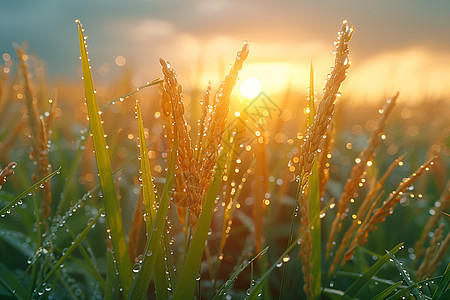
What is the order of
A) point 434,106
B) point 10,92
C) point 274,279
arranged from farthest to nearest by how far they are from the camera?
point 434,106 → point 10,92 → point 274,279

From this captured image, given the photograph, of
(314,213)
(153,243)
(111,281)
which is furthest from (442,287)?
(111,281)

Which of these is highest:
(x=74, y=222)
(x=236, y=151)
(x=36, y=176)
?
(x=236, y=151)

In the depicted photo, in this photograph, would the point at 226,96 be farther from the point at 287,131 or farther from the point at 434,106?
the point at 434,106

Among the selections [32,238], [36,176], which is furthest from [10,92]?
[36,176]

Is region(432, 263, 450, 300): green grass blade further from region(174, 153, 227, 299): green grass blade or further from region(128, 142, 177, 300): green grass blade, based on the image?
region(128, 142, 177, 300): green grass blade

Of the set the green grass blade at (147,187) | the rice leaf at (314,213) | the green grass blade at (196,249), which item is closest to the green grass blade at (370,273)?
the rice leaf at (314,213)

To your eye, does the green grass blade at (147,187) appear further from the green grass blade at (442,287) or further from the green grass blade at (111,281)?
the green grass blade at (442,287)

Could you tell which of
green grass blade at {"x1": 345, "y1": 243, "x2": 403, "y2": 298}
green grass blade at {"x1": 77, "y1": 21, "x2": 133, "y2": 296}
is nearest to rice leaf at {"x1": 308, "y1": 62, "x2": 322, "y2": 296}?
green grass blade at {"x1": 345, "y1": 243, "x2": 403, "y2": 298}
